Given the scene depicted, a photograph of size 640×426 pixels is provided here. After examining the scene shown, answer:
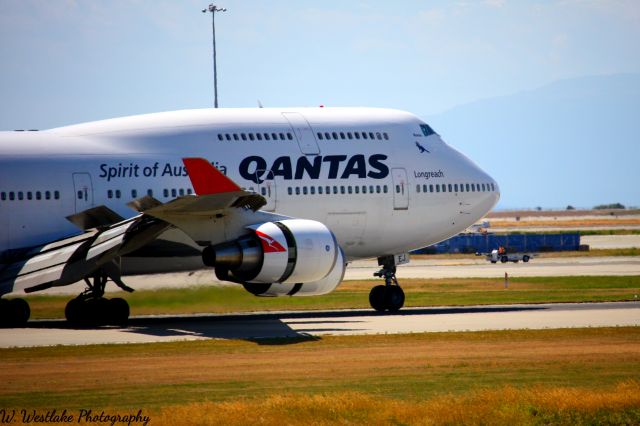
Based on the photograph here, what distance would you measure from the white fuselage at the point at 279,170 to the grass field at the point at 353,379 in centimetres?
746

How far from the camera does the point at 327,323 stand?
3209cm

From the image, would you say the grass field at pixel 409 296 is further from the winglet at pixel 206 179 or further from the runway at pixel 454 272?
the winglet at pixel 206 179

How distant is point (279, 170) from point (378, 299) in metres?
5.36

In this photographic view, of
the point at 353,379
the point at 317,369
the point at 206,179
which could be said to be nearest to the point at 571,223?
the point at 206,179

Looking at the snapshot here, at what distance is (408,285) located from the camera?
1924 inches

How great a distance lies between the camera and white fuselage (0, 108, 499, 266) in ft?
106

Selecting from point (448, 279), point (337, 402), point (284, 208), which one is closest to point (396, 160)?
point (284, 208)

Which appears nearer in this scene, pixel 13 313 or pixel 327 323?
pixel 327 323

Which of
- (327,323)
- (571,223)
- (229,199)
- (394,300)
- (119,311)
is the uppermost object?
(229,199)

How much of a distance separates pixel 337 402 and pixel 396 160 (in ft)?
65.2

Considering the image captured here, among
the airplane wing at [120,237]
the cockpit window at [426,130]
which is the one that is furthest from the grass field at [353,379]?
the cockpit window at [426,130]

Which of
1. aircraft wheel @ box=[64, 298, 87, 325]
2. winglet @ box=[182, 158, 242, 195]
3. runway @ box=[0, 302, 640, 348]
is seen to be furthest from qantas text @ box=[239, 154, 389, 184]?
aircraft wheel @ box=[64, 298, 87, 325]

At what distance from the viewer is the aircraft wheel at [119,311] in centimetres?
3206

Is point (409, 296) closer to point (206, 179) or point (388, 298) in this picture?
point (388, 298)
